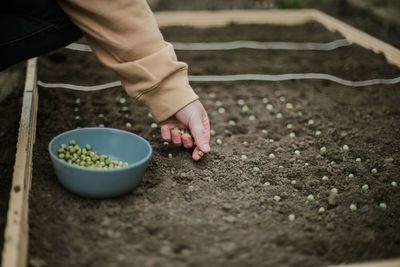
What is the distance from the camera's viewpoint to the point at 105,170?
5.32 ft

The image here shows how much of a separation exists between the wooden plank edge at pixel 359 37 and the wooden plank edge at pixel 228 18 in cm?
18

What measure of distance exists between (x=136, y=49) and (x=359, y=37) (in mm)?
2604

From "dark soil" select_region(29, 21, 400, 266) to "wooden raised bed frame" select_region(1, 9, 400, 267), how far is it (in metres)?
0.06

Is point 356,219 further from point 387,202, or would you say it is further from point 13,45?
point 13,45

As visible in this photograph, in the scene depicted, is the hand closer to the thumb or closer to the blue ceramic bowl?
the thumb

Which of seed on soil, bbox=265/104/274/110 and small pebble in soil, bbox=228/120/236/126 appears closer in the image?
small pebble in soil, bbox=228/120/236/126

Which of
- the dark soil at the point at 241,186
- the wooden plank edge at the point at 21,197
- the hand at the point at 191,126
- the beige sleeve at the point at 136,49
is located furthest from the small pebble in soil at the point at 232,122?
the wooden plank edge at the point at 21,197

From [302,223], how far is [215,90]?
1500 millimetres

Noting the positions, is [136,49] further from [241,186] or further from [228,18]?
[228,18]

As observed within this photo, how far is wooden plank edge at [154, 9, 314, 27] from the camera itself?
4.09m

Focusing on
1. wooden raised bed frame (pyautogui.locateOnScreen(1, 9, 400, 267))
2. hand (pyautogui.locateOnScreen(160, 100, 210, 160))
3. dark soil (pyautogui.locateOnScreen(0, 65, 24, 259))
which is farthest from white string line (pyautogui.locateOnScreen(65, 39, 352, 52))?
hand (pyautogui.locateOnScreen(160, 100, 210, 160))

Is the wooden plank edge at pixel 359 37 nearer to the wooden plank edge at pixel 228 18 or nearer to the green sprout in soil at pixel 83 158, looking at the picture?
the wooden plank edge at pixel 228 18

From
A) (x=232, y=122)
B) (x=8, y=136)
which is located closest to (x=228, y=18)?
(x=232, y=122)

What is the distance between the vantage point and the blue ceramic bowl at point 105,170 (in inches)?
65.1
